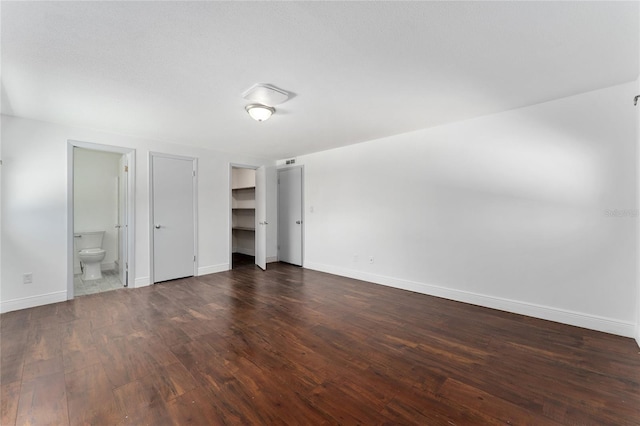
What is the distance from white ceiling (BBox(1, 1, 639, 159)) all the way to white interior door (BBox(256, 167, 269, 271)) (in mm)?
2209

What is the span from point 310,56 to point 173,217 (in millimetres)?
3798

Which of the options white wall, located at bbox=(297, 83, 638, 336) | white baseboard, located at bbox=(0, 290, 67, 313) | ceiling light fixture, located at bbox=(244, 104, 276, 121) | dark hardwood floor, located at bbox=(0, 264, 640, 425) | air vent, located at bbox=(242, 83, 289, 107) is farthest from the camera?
white baseboard, located at bbox=(0, 290, 67, 313)

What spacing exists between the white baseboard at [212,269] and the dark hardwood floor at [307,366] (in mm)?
1491

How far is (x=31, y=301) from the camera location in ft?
10.9

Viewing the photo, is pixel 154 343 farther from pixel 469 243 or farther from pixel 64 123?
pixel 469 243

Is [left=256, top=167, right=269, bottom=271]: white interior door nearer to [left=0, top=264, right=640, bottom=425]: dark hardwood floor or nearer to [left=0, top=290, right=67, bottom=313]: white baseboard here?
[left=0, top=264, right=640, bottom=425]: dark hardwood floor

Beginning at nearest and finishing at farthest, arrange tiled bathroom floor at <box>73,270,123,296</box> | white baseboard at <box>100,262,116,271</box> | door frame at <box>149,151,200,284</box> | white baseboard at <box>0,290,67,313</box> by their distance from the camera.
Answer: white baseboard at <box>0,290,67,313</box> < tiled bathroom floor at <box>73,270,123,296</box> < door frame at <box>149,151,200,284</box> < white baseboard at <box>100,262,116,271</box>

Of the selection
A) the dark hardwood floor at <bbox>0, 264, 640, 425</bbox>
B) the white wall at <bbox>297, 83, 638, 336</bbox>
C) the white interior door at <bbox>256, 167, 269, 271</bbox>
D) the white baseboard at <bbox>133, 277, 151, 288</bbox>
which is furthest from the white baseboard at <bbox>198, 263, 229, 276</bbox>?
the white wall at <bbox>297, 83, 638, 336</bbox>

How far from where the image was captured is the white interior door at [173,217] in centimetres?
442

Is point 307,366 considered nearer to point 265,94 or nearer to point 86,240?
point 265,94

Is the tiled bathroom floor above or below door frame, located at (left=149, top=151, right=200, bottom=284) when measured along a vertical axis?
below

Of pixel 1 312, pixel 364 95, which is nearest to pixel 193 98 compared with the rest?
pixel 364 95

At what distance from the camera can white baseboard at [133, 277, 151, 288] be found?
4.17 m

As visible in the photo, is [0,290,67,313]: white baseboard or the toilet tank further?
the toilet tank
